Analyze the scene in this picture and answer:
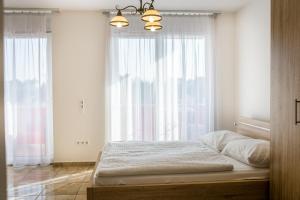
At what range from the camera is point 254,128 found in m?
3.95

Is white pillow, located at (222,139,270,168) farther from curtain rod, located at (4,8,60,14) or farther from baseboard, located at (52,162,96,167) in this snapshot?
curtain rod, located at (4,8,60,14)

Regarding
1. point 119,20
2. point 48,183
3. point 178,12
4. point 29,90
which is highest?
point 178,12

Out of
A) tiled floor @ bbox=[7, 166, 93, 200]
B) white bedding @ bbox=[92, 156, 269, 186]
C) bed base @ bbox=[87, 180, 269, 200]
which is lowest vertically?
tiled floor @ bbox=[7, 166, 93, 200]

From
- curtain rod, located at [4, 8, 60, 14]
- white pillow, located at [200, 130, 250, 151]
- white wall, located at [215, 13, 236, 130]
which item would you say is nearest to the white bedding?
white pillow, located at [200, 130, 250, 151]

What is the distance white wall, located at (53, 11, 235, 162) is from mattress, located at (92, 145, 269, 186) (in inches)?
92.8

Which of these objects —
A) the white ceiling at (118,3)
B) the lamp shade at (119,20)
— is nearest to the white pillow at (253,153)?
the lamp shade at (119,20)

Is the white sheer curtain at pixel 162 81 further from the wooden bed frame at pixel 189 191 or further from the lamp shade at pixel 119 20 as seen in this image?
the wooden bed frame at pixel 189 191

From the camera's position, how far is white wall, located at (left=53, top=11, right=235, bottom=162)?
16.2 ft

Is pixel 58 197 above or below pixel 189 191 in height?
below

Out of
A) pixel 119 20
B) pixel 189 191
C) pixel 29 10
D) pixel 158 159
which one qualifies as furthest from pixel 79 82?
pixel 189 191

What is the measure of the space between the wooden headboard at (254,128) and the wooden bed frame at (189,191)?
3.39 ft

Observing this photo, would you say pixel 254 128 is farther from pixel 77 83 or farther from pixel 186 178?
pixel 77 83

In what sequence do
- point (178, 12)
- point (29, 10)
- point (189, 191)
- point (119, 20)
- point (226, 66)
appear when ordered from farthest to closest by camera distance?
1. point (226, 66)
2. point (178, 12)
3. point (29, 10)
4. point (119, 20)
5. point (189, 191)

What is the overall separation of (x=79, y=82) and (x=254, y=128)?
295 centimetres
